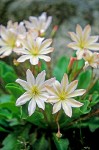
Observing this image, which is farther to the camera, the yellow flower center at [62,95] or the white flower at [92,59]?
the white flower at [92,59]

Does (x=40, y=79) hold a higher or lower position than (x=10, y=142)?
higher

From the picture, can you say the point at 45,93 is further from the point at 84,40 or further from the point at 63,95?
the point at 84,40

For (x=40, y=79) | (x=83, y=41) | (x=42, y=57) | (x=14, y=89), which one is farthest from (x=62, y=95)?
(x=83, y=41)

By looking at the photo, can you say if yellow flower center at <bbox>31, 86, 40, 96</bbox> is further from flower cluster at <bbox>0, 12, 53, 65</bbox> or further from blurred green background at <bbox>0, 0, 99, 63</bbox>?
blurred green background at <bbox>0, 0, 99, 63</bbox>

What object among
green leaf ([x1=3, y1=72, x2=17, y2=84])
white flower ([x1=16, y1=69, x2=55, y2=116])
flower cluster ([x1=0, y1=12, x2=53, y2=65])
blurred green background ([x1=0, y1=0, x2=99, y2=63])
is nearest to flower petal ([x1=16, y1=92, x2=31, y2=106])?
white flower ([x1=16, y1=69, x2=55, y2=116])

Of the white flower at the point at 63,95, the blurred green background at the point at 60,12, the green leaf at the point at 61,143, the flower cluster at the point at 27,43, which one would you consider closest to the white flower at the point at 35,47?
the flower cluster at the point at 27,43

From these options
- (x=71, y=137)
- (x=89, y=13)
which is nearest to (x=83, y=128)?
(x=71, y=137)

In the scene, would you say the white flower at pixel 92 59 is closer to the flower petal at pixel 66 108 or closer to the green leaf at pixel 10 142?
A: the flower petal at pixel 66 108

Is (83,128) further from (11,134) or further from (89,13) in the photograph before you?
(89,13)
